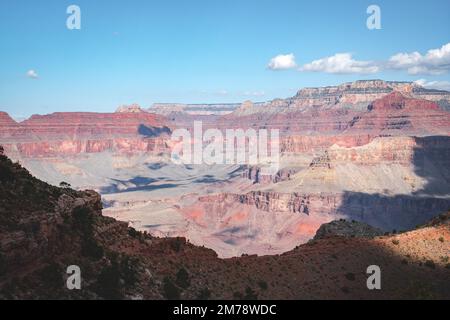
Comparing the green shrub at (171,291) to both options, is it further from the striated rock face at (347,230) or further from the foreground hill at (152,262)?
the striated rock face at (347,230)

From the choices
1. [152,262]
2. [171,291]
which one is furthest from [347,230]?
[171,291]

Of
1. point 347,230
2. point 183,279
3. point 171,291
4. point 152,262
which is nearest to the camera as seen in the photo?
point 171,291

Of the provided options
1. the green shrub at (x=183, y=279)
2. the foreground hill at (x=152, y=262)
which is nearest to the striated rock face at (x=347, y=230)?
the foreground hill at (x=152, y=262)

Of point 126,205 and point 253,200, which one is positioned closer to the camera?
point 253,200

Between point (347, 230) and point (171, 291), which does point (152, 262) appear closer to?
point (171, 291)

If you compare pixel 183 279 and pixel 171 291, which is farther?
pixel 183 279

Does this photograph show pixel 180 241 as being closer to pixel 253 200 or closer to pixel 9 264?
pixel 9 264
